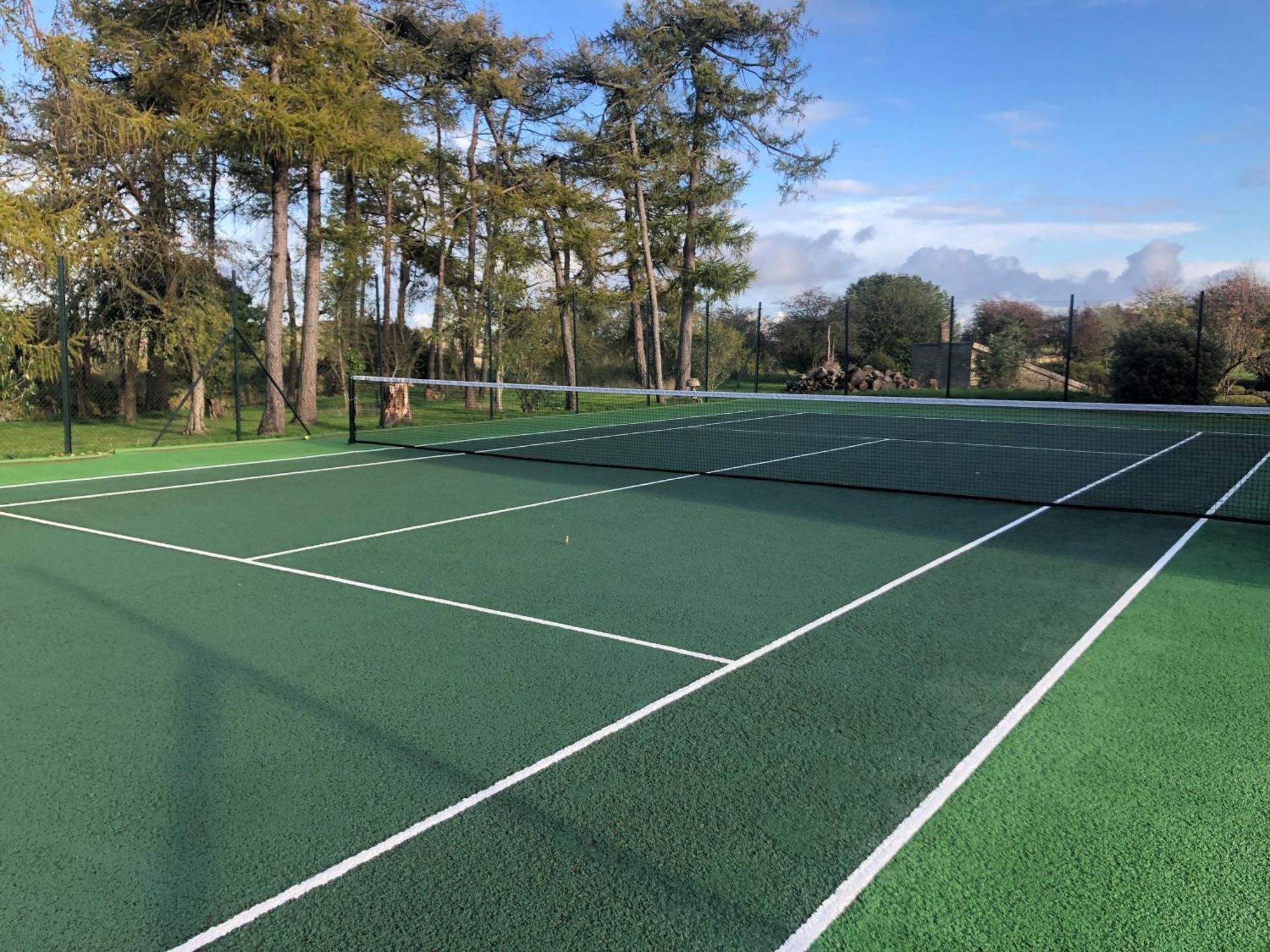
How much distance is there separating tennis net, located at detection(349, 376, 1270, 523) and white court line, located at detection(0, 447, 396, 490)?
47.9 inches

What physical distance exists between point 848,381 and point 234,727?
27266mm

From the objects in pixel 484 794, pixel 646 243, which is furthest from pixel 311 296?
pixel 484 794

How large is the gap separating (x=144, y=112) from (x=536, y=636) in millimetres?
15714

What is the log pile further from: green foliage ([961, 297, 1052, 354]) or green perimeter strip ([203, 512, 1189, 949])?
green perimeter strip ([203, 512, 1189, 949])

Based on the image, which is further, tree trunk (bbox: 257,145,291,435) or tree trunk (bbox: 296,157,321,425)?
tree trunk (bbox: 296,157,321,425)

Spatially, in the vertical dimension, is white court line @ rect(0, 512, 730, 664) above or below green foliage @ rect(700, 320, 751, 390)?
below

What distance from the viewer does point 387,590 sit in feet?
19.1

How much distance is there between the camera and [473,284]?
23141 mm

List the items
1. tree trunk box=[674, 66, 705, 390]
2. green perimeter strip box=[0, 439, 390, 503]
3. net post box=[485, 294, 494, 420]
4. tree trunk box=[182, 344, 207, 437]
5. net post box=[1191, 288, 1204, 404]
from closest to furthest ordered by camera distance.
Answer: green perimeter strip box=[0, 439, 390, 503] → tree trunk box=[182, 344, 207, 437] → net post box=[485, 294, 494, 420] → net post box=[1191, 288, 1204, 404] → tree trunk box=[674, 66, 705, 390]

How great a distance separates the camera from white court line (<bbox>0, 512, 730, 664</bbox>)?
4.67 m

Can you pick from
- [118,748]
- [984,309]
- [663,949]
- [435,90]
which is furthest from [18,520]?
[984,309]

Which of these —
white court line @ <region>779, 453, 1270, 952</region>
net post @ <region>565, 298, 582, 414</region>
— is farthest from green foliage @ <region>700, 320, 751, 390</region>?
white court line @ <region>779, 453, 1270, 952</region>

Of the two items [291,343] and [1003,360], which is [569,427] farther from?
[1003,360]

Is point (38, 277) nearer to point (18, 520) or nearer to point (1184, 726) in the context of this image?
point (18, 520)
